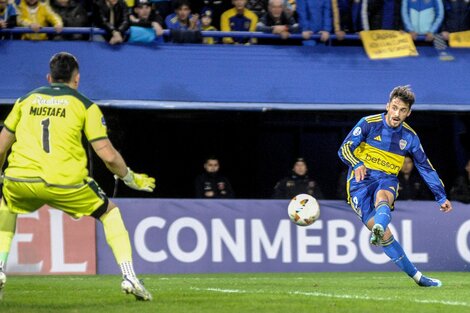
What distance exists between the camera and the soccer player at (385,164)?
1118 centimetres

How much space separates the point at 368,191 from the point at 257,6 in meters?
6.70

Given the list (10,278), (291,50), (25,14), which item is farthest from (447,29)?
(10,278)

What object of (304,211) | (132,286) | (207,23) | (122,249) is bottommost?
(304,211)

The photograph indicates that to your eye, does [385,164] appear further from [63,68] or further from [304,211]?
[63,68]

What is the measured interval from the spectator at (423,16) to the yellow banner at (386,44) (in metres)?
0.21

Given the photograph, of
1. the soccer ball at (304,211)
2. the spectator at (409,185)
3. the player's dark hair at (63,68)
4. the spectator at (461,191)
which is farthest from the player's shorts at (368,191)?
the spectator at (409,185)

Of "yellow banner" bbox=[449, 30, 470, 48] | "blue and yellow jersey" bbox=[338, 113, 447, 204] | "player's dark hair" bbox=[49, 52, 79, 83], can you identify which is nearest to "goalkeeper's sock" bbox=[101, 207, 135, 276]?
"player's dark hair" bbox=[49, 52, 79, 83]

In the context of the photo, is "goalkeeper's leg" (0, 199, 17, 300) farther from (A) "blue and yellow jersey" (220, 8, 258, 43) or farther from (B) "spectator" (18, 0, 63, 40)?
(A) "blue and yellow jersey" (220, 8, 258, 43)

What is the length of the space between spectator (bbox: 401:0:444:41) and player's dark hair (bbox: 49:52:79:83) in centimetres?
957

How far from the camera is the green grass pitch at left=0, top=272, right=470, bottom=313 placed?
Answer: 28.2 feet

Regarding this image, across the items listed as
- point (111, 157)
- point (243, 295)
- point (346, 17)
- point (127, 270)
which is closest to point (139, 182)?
point (111, 157)

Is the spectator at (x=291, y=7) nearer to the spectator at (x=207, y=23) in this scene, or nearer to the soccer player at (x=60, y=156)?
the spectator at (x=207, y=23)

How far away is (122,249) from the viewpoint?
858cm

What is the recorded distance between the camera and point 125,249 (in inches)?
338
